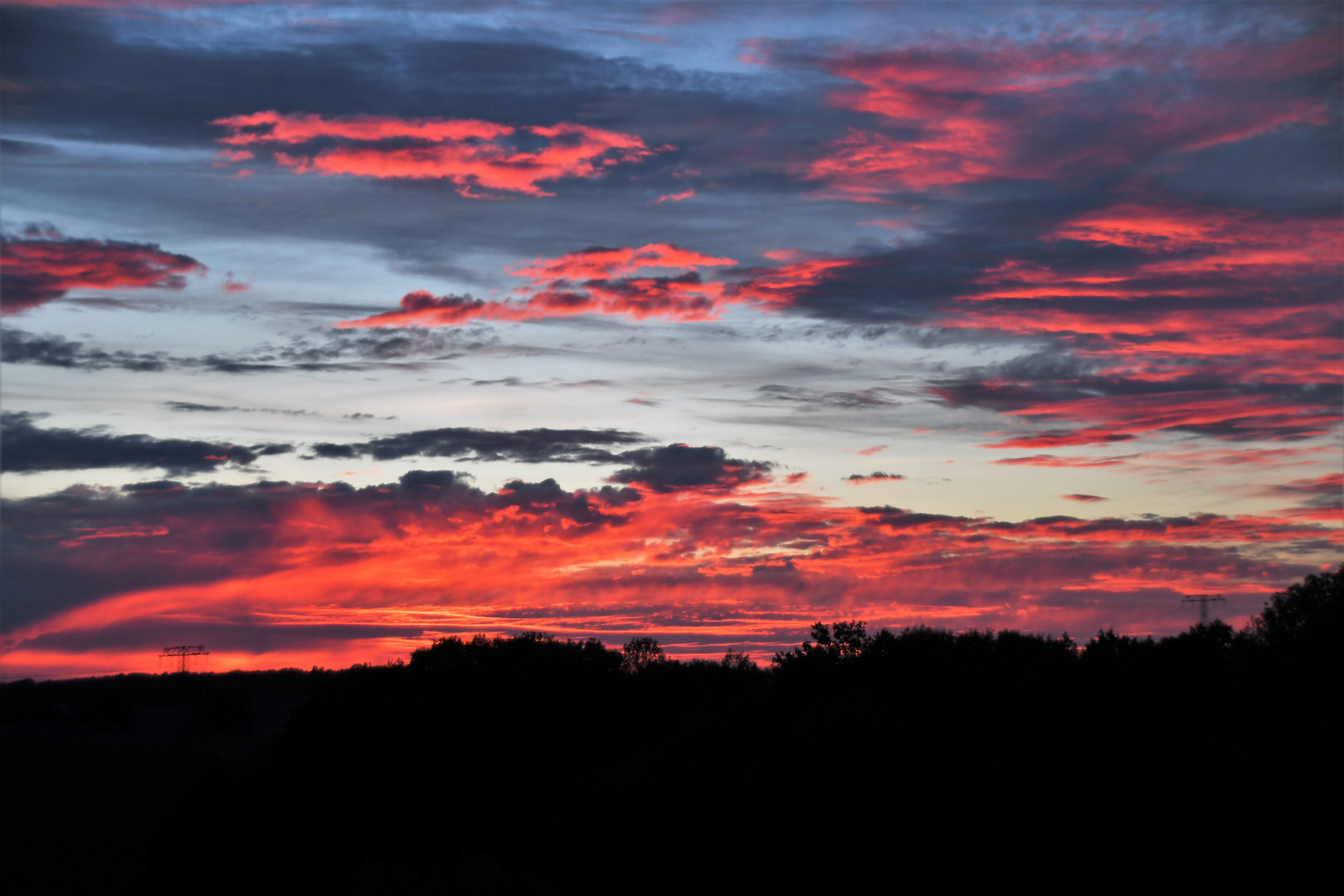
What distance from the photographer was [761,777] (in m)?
37.8

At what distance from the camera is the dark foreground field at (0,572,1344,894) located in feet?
104

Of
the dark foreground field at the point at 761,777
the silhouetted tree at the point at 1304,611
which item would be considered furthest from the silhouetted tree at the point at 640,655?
the silhouetted tree at the point at 1304,611

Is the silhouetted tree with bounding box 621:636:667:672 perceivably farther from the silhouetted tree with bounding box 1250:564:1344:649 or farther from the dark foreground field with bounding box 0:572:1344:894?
the silhouetted tree with bounding box 1250:564:1344:649

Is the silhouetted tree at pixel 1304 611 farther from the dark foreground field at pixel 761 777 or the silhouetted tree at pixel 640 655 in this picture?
the silhouetted tree at pixel 640 655

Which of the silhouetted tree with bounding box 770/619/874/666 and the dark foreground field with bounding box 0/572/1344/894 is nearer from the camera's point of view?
the dark foreground field with bounding box 0/572/1344/894

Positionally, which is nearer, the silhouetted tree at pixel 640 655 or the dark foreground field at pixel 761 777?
the dark foreground field at pixel 761 777

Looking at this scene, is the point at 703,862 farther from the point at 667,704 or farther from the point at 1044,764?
the point at 667,704

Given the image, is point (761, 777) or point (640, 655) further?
point (640, 655)

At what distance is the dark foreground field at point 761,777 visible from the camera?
31.7 meters

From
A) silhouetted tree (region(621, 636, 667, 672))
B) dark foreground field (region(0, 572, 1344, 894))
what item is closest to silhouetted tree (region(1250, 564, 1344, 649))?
dark foreground field (region(0, 572, 1344, 894))

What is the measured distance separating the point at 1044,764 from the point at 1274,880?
33.4ft

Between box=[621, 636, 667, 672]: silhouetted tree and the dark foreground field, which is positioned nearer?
the dark foreground field

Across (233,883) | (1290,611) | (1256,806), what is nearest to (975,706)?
(1256,806)

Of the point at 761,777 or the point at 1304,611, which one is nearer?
the point at 761,777
